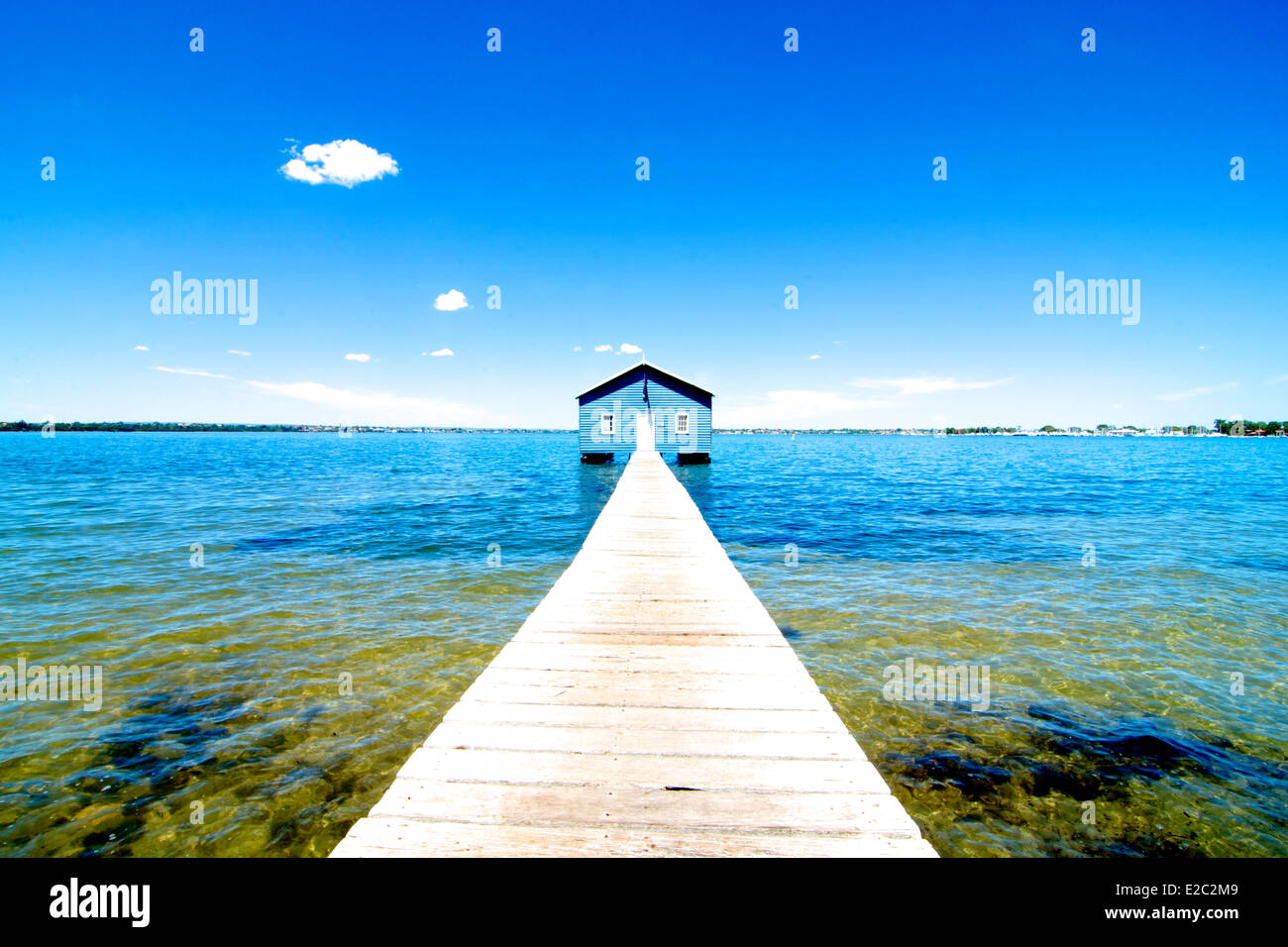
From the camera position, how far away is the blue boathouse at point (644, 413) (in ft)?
119

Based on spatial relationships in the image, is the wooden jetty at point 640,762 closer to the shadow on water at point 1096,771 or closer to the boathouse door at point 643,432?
the shadow on water at point 1096,771

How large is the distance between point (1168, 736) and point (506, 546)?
1312 centimetres

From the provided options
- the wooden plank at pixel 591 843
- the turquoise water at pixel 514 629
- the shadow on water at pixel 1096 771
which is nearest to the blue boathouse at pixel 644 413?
the turquoise water at pixel 514 629

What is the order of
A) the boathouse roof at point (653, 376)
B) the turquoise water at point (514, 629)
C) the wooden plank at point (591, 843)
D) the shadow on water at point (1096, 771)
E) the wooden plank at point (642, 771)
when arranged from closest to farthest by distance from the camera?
the wooden plank at point (591, 843) → the wooden plank at point (642, 771) → the shadow on water at point (1096, 771) → the turquoise water at point (514, 629) → the boathouse roof at point (653, 376)

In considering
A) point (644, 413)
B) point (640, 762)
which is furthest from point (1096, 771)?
point (644, 413)

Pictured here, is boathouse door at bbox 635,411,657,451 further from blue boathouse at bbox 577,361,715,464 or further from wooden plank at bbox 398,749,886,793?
wooden plank at bbox 398,749,886,793

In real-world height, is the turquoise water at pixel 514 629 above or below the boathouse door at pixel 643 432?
below

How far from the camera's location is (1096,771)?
516cm

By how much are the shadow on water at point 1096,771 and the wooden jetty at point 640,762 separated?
2134 millimetres

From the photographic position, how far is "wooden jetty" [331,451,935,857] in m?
2.42

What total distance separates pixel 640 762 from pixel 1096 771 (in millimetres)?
4993

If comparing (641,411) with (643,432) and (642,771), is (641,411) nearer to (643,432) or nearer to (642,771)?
(643,432)
